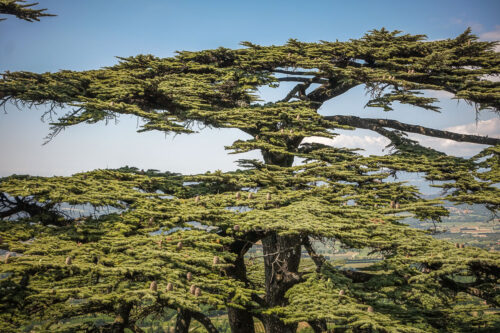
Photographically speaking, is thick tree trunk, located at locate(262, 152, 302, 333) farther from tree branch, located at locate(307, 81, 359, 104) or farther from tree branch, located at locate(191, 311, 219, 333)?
tree branch, located at locate(307, 81, 359, 104)

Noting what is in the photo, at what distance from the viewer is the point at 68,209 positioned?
870 centimetres

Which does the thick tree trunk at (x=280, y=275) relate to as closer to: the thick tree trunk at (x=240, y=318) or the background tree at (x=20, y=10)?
the thick tree trunk at (x=240, y=318)

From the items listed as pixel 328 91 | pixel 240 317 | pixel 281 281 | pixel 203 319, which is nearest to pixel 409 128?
pixel 328 91

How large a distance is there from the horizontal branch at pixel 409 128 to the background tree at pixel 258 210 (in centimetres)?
8

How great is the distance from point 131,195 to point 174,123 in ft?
10.1

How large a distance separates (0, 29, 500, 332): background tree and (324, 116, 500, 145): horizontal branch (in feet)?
0.26

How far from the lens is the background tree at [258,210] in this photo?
605 cm

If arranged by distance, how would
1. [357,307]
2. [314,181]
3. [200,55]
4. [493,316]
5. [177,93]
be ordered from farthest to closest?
[200,55] → [177,93] → [314,181] → [493,316] → [357,307]

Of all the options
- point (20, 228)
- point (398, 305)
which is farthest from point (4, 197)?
point (398, 305)

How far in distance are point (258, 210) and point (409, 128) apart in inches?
320

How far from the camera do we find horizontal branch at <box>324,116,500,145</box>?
11.9m

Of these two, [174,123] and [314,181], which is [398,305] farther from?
[174,123]

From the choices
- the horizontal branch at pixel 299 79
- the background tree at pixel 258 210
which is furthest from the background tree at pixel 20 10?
the horizontal branch at pixel 299 79

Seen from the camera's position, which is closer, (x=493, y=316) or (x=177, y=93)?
(x=493, y=316)
